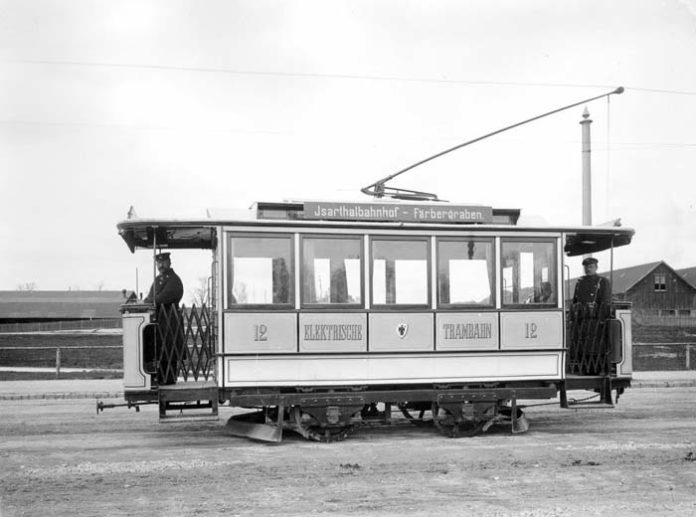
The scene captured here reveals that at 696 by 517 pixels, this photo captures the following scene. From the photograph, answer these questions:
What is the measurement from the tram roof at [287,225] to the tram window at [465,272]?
0.77 ft

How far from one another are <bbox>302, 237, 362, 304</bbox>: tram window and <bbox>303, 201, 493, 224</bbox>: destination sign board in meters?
0.32

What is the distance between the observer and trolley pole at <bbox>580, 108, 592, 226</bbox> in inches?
723

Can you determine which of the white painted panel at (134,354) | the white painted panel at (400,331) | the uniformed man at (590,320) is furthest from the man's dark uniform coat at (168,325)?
the uniformed man at (590,320)

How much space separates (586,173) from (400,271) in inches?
401

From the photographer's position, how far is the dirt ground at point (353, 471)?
670 cm

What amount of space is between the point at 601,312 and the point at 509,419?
7.00 feet

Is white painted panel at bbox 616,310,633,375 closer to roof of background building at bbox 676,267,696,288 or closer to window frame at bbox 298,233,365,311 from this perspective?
window frame at bbox 298,233,365,311

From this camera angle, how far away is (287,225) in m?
10.0

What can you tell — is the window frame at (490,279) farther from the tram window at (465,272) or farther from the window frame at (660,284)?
the window frame at (660,284)

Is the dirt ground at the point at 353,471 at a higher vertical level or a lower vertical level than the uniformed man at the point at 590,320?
lower

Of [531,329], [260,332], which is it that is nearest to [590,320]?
[531,329]

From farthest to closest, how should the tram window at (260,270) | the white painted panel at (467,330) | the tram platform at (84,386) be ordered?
1. the tram platform at (84,386)
2. the white painted panel at (467,330)
3. the tram window at (260,270)

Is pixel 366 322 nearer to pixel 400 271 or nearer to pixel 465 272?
pixel 400 271

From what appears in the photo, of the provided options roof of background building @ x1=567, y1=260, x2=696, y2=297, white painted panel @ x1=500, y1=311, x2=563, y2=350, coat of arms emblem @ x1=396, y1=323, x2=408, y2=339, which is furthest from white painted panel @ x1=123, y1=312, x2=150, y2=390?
roof of background building @ x1=567, y1=260, x2=696, y2=297
